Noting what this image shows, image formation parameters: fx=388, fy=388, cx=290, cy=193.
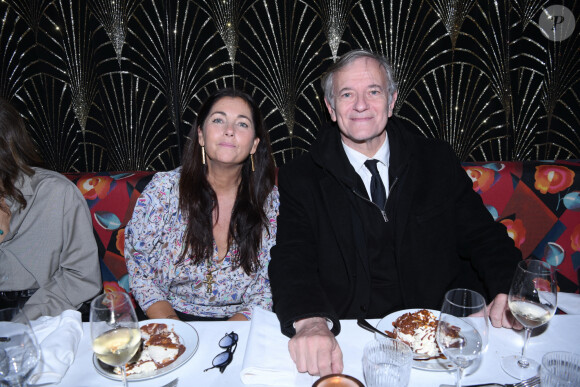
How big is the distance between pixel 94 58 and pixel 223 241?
1.60 metres

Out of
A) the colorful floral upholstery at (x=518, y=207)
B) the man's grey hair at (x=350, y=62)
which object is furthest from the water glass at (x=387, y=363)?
the colorful floral upholstery at (x=518, y=207)

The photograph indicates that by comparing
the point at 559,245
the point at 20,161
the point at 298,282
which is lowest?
the point at 559,245

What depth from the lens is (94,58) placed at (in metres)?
2.50

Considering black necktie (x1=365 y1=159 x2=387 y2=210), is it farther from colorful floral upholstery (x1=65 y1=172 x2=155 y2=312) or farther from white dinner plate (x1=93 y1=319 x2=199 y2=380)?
colorful floral upholstery (x1=65 y1=172 x2=155 y2=312)

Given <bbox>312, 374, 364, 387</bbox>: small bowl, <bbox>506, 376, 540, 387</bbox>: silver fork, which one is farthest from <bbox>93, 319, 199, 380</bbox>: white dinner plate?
<bbox>506, 376, 540, 387</bbox>: silver fork

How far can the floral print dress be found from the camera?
5.74 feet

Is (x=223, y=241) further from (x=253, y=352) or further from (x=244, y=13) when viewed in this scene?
(x=244, y=13)

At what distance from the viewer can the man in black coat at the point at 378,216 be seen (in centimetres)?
164

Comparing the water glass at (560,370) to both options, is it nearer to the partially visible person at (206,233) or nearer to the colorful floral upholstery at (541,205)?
the partially visible person at (206,233)

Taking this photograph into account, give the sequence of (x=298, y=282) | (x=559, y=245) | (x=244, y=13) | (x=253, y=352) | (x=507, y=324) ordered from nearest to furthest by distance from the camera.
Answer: (x=253, y=352) → (x=507, y=324) → (x=298, y=282) → (x=559, y=245) → (x=244, y=13)

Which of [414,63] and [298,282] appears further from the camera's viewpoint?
[414,63]

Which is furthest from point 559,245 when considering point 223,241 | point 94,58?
point 94,58

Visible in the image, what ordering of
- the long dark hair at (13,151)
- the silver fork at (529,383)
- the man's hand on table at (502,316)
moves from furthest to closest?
the long dark hair at (13,151) < the man's hand on table at (502,316) < the silver fork at (529,383)

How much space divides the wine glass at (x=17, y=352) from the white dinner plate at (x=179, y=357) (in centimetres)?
18
